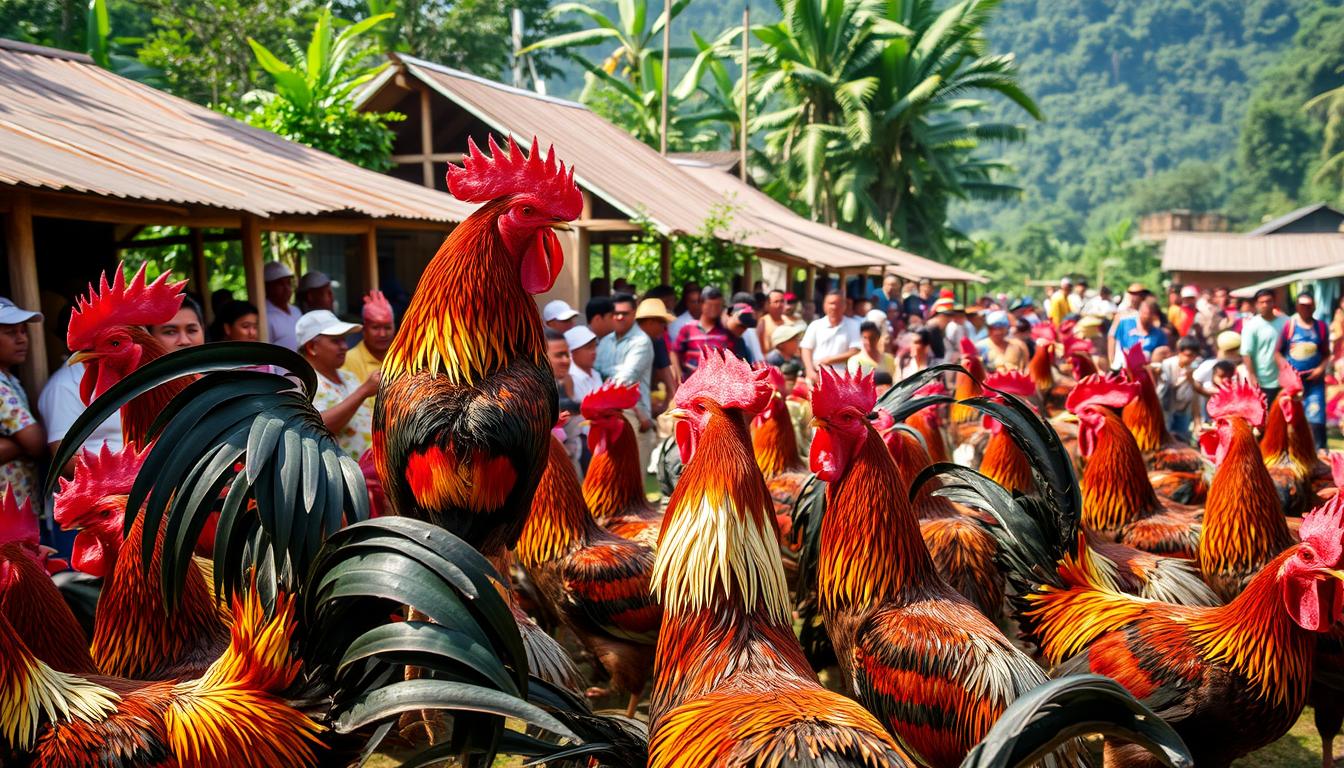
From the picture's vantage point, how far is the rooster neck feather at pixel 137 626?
8.86 feet

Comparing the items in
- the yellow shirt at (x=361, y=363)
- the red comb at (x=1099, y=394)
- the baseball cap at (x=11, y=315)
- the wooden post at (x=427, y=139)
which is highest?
the wooden post at (x=427, y=139)

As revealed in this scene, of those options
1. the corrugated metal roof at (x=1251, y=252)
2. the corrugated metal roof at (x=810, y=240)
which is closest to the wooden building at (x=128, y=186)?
the corrugated metal roof at (x=810, y=240)

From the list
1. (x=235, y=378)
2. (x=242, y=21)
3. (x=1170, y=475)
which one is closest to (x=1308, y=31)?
(x=242, y=21)

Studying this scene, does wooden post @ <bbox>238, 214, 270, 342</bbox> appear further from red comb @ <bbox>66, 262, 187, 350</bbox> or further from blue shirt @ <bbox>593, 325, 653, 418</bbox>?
red comb @ <bbox>66, 262, 187, 350</bbox>

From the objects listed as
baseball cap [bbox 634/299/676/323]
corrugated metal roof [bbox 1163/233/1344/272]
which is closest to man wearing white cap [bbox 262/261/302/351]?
baseball cap [bbox 634/299/676/323]

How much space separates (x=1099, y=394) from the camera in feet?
18.2

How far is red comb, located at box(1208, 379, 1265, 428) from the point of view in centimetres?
496

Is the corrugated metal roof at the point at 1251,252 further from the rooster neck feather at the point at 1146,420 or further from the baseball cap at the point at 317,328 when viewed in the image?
the baseball cap at the point at 317,328

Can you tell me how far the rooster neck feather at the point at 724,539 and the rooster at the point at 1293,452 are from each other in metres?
4.92

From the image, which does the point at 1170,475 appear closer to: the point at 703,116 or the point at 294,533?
the point at 294,533

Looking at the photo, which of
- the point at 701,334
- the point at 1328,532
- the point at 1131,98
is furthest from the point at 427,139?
the point at 1131,98

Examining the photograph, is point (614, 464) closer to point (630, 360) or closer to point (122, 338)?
point (630, 360)

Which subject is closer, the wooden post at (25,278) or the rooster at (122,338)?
the rooster at (122,338)

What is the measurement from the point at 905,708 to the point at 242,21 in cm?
2137
